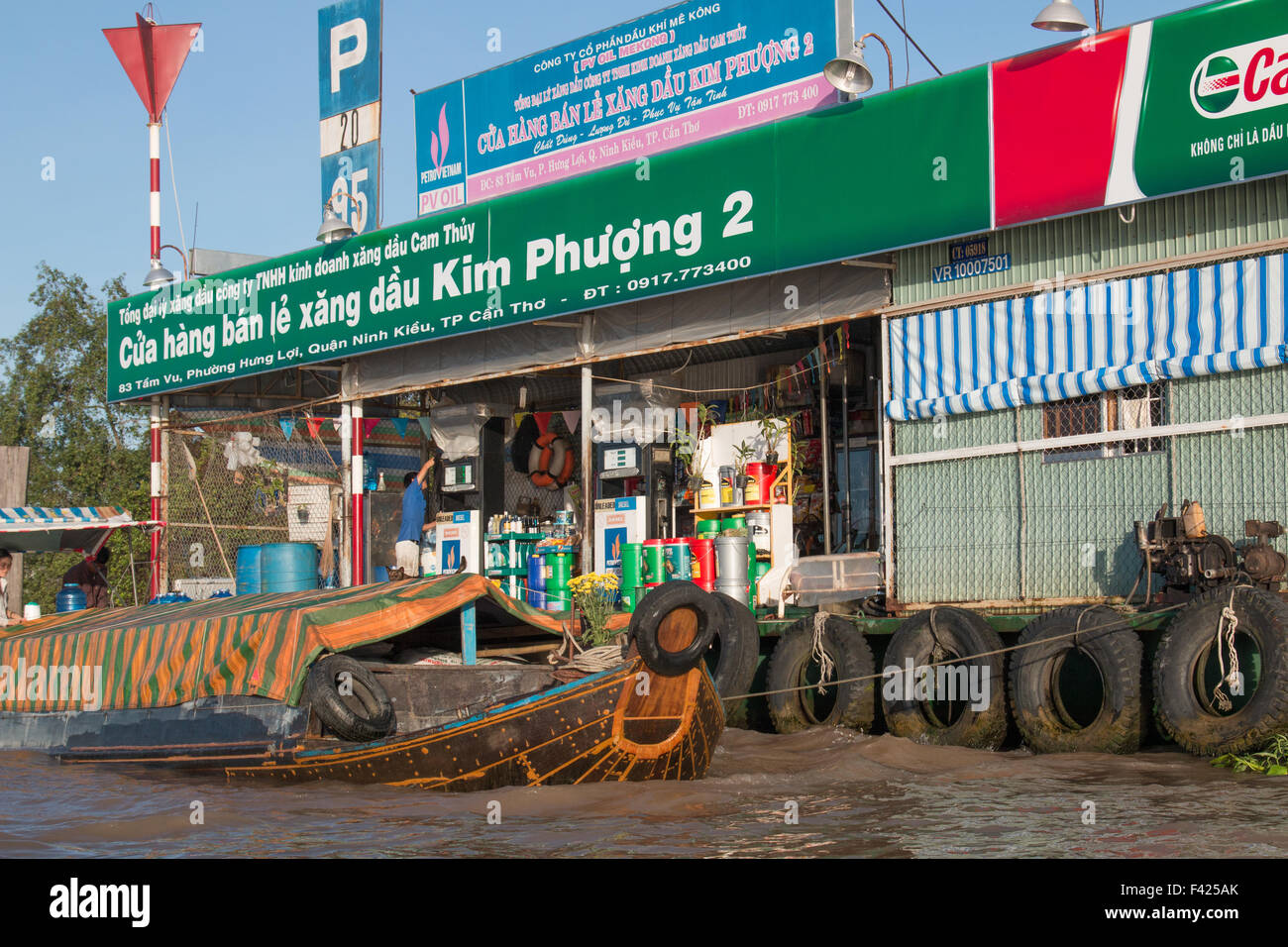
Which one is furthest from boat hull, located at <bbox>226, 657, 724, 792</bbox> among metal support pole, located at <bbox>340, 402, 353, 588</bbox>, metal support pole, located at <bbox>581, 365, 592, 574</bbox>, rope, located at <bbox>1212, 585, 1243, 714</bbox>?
metal support pole, located at <bbox>340, 402, 353, 588</bbox>

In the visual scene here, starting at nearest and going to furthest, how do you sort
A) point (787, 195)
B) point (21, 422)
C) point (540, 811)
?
point (540, 811) < point (787, 195) < point (21, 422)

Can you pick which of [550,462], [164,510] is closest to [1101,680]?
[550,462]

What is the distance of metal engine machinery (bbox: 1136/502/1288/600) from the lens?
36.3 feet

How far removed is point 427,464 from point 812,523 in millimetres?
7453

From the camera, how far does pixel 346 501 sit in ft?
69.9

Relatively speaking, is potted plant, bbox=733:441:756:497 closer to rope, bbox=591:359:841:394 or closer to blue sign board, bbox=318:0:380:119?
rope, bbox=591:359:841:394

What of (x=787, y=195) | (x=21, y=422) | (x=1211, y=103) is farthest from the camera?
(x=21, y=422)

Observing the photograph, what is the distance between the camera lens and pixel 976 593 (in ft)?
44.7

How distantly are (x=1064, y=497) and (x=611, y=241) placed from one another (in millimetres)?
6654

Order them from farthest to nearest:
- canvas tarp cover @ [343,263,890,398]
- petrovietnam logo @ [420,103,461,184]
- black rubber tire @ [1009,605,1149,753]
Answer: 1. petrovietnam logo @ [420,103,461,184]
2. canvas tarp cover @ [343,263,890,398]
3. black rubber tire @ [1009,605,1149,753]

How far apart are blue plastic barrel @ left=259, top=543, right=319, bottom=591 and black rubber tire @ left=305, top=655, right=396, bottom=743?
848 cm
